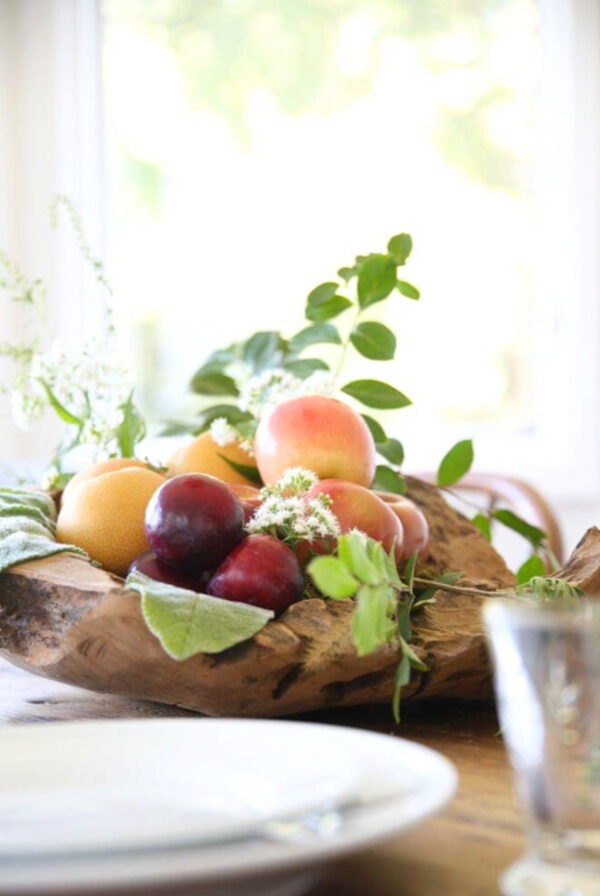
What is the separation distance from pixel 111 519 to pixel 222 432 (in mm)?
192

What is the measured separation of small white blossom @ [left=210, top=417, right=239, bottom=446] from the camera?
0.92 m

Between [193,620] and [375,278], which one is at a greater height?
[375,278]

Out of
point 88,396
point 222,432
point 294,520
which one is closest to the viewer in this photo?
point 294,520

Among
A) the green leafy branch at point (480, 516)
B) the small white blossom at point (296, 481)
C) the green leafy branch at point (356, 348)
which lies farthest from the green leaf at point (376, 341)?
the small white blossom at point (296, 481)

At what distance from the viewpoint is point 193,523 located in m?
0.66

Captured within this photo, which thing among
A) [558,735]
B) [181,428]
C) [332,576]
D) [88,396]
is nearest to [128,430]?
[88,396]

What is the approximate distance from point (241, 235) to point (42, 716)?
2.08 metres

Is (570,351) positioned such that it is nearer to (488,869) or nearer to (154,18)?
(154,18)

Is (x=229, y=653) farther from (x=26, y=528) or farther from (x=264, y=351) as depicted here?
(x=264, y=351)

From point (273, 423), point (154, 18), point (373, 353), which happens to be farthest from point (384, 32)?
point (273, 423)

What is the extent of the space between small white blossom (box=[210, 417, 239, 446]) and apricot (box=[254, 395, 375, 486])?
2.2 inches

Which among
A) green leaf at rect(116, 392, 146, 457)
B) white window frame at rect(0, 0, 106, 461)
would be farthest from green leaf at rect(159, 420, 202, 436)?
white window frame at rect(0, 0, 106, 461)

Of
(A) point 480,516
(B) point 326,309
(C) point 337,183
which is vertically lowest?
(A) point 480,516

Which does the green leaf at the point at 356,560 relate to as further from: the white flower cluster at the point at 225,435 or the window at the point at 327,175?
the window at the point at 327,175
